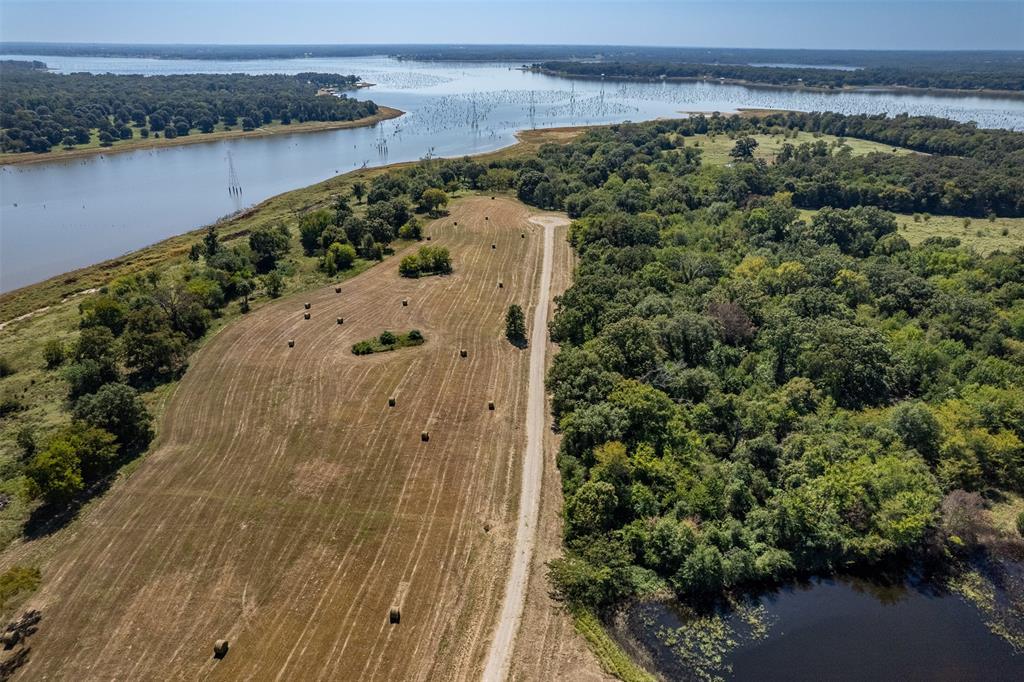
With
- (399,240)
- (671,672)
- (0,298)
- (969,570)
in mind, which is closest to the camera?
(671,672)

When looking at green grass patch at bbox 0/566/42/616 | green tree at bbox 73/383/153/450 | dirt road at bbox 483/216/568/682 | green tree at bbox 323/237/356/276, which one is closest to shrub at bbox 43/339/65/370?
green tree at bbox 73/383/153/450

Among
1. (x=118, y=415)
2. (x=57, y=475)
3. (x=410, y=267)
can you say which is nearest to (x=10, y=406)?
(x=118, y=415)

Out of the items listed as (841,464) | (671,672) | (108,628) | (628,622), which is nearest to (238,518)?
(108,628)

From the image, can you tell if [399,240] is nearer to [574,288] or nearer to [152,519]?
[574,288]

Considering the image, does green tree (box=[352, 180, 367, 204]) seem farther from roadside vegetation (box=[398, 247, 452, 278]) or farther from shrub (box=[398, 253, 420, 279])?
shrub (box=[398, 253, 420, 279])

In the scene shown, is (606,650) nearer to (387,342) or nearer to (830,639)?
(830,639)

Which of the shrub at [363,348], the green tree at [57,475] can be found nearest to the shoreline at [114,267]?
the green tree at [57,475]

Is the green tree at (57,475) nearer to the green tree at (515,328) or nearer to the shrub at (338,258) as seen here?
the green tree at (515,328)
